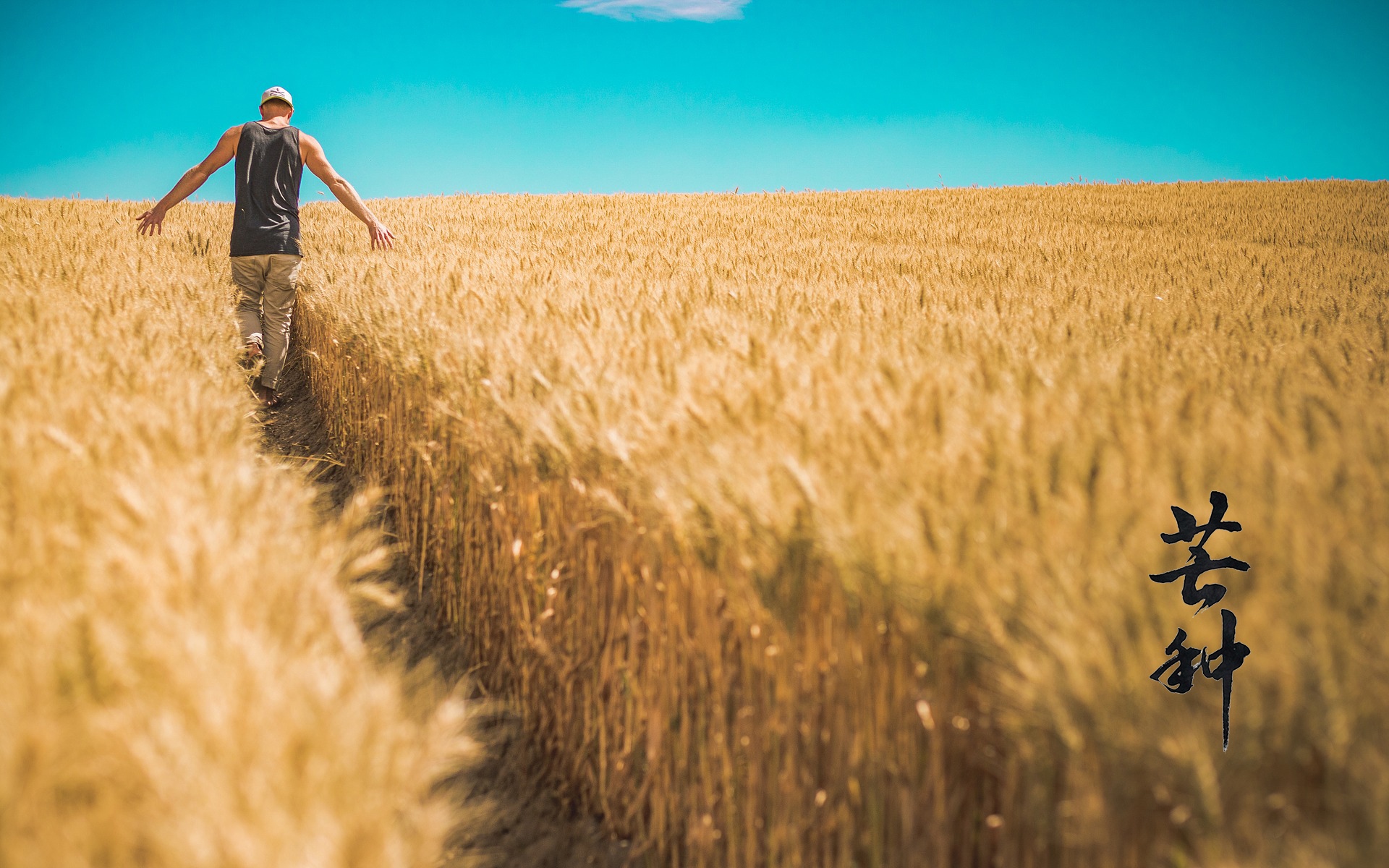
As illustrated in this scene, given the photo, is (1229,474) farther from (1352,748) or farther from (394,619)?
(394,619)

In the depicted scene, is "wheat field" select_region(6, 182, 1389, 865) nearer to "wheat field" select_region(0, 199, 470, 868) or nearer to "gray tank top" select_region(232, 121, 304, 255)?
"wheat field" select_region(0, 199, 470, 868)

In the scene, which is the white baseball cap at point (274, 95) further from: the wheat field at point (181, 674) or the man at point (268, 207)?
the wheat field at point (181, 674)

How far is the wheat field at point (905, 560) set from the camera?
856 millimetres

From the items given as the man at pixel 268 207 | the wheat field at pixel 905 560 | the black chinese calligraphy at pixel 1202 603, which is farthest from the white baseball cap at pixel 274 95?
the black chinese calligraphy at pixel 1202 603

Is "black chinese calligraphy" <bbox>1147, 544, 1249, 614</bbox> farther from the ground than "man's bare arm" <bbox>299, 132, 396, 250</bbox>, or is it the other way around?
"man's bare arm" <bbox>299, 132, 396, 250</bbox>

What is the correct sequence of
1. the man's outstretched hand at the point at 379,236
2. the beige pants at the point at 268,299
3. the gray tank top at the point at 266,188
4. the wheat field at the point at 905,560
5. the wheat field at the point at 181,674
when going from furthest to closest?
the man's outstretched hand at the point at 379,236 → the beige pants at the point at 268,299 → the gray tank top at the point at 266,188 → the wheat field at the point at 905,560 → the wheat field at the point at 181,674

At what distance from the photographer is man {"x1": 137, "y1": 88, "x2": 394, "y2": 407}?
5.17 metres

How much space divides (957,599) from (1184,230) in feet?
43.3

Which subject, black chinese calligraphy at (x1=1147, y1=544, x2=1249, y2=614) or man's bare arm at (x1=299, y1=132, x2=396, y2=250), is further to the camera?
man's bare arm at (x1=299, y1=132, x2=396, y2=250)

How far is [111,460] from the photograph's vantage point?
1.54m

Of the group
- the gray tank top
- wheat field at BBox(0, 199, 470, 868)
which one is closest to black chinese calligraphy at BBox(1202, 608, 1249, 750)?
wheat field at BBox(0, 199, 470, 868)

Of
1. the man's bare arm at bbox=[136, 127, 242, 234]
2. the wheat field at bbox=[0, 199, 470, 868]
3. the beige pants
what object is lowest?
the wheat field at bbox=[0, 199, 470, 868]

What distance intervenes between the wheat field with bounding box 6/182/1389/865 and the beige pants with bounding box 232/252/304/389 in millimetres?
2327

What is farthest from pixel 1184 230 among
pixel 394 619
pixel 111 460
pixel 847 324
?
pixel 111 460
